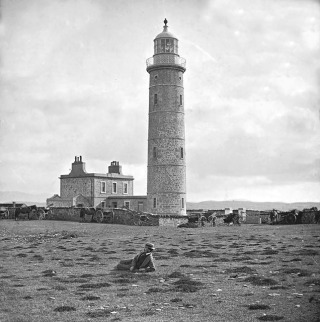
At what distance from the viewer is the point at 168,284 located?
13.3m

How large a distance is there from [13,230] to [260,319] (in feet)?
84.4

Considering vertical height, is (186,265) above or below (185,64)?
below

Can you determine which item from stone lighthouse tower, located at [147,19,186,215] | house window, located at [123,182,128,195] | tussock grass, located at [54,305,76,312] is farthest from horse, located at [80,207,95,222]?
tussock grass, located at [54,305,76,312]

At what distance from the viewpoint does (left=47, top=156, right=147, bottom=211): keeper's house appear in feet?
213

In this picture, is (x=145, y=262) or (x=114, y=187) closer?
(x=145, y=262)

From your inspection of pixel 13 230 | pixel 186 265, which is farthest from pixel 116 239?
pixel 186 265

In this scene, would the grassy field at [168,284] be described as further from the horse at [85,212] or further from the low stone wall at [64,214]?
the low stone wall at [64,214]

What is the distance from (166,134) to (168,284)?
39145mm

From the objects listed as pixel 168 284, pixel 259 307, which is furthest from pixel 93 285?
pixel 259 307

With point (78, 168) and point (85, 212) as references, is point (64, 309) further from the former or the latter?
point (78, 168)

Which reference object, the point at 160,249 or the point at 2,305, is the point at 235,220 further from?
the point at 2,305

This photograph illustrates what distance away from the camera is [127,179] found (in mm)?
71500

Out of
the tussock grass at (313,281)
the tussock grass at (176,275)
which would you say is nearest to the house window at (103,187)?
the tussock grass at (176,275)

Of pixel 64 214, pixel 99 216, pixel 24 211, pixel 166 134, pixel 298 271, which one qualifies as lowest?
pixel 298 271
